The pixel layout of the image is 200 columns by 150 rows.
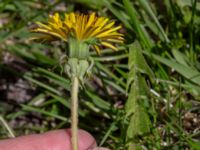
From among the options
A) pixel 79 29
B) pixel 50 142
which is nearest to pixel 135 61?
pixel 79 29

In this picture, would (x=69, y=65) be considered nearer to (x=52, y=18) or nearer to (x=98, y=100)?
(x=52, y=18)

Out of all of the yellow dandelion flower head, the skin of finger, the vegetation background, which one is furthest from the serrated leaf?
the skin of finger

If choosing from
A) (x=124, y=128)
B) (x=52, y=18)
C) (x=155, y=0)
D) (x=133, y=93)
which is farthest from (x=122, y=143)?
(x=155, y=0)

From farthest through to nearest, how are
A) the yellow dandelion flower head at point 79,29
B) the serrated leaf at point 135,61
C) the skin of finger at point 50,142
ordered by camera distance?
the skin of finger at point 50,142, the serrated leaf at point 135,61, the yellow dandelion flower head at point 79,29

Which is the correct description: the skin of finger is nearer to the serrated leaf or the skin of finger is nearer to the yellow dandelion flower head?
the serrated leaf

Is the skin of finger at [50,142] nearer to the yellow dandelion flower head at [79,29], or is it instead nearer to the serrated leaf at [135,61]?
the serrated leaf at [135,61]

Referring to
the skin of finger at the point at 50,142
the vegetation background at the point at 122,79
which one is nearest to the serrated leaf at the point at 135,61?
the vegetation background at the point at 122,79
